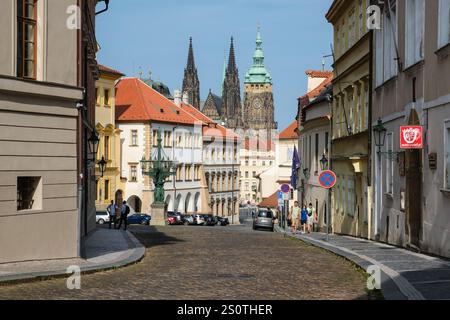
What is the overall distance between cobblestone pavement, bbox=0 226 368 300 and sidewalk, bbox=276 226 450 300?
1.40 ft

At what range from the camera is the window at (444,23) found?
57.6 feet

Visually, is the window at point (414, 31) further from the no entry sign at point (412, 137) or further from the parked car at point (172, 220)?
the parked car at point (172, 220)

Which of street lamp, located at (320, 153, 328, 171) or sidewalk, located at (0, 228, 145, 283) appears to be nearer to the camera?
sidewalk, located at (0, 228, 145, 283)

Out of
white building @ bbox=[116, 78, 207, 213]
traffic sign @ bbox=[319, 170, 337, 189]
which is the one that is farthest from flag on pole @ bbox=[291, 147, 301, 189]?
traffic sign @ bbox=[319, 170, 337, 189]

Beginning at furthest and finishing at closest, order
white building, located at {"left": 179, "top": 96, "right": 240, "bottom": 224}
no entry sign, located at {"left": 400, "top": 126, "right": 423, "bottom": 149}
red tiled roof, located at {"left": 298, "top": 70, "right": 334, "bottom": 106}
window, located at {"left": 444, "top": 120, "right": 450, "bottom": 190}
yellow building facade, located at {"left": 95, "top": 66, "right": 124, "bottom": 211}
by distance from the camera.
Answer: white building, located at {"left": 179, "top": 96, "right": 240, "bottom": 224} → yellow building facade, located at {"left": 95, "top": 66, "right": 124, "bottom": 211} → red tiled roof, located at {"left": 298, "top": 70, "right": 334, "bottom": 106} → no entry sign, located at {"left": 400, "top": 126, "right": 423, "bottom": 149} → window, located at {"left": 444, "top": 120, "right": 450, "bottom": 190}

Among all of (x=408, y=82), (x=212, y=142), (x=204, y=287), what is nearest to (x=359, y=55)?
(x=408, y=82)

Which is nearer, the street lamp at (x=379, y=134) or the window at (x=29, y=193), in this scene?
the window at (x=29, y=193)

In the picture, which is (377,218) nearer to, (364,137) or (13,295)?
(364,137)

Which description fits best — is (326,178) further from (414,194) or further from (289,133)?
(289,133)

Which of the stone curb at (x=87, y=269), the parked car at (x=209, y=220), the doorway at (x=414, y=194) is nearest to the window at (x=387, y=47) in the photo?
the doorway at (x=414, y=194)

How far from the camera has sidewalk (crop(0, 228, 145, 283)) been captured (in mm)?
14961

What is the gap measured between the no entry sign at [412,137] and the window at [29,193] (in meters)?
7.93

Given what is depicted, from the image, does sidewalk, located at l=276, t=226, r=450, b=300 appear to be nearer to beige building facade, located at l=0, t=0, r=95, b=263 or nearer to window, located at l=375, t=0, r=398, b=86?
window, located at l=375, t=0, r=398, b=86

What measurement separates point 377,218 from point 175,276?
13.1 m
